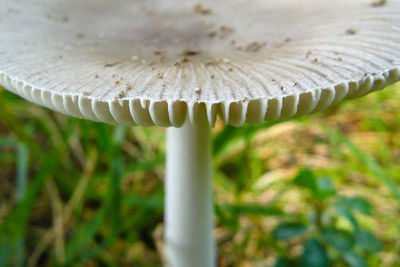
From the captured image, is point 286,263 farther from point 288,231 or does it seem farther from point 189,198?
point 189,198

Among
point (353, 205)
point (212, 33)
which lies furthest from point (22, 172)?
point (353, 205)

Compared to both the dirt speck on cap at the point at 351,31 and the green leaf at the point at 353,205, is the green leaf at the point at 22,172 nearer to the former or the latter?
the green leaf at the point at 353,205

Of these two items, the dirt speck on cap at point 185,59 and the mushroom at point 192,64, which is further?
the dirt speck on cap at point 185,59

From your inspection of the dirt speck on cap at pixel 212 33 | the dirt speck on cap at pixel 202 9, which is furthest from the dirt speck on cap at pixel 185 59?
the dirt speck on cap at pixel 202 9

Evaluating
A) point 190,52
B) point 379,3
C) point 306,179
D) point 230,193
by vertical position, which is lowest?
point 230,193

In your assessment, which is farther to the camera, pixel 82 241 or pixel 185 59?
pixel 82 241

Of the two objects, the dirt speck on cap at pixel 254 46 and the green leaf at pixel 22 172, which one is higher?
the dirt speck on cap at pixel 254 46

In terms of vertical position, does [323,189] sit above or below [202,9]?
below

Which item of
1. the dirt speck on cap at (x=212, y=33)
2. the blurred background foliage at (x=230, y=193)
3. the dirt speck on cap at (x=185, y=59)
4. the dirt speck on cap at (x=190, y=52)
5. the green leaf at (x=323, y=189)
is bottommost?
the blurred background foliage at (x=230, y=193)
